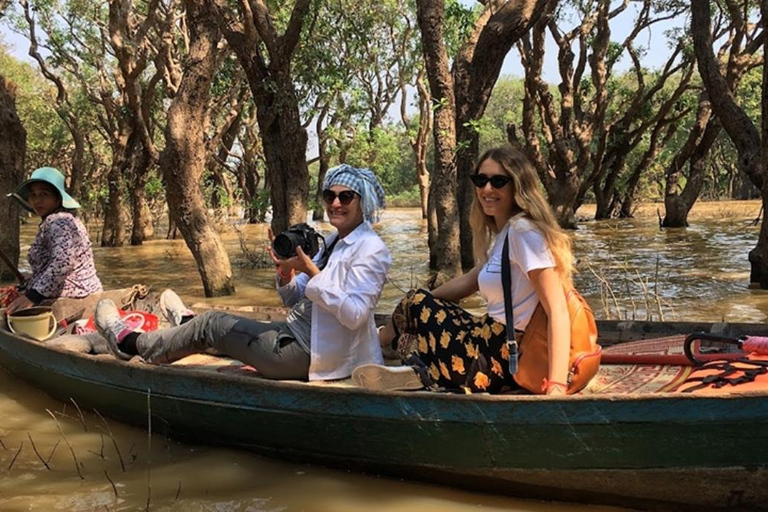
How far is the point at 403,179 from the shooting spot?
190 ft

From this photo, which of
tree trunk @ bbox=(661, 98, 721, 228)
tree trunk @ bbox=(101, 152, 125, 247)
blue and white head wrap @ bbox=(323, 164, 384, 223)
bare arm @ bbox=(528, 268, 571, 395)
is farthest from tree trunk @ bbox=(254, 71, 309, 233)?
tree trunk @ bbox=(661, 98, 721, 228)

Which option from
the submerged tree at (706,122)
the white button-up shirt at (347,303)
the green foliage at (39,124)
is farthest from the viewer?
the green foliage at (39,124)

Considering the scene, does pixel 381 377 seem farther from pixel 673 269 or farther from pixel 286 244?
pixel 673 269

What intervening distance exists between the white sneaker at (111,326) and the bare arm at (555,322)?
2.80 metres

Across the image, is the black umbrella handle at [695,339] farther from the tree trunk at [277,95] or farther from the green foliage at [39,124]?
the green foliage at [39,124]

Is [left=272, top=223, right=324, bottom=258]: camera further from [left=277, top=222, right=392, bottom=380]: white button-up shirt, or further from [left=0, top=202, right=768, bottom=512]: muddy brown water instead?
[left=0, top=202, right=768, bottom=512]: muddy brown water

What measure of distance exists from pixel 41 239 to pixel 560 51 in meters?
14.9

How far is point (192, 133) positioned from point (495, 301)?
231 inches

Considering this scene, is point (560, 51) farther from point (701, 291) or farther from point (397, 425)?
point (397, 425)

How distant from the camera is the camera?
3.78 m

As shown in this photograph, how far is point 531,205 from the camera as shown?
338cm

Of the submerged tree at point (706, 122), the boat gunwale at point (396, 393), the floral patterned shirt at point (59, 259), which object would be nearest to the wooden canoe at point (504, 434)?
the boat gunwale at point (396, 393)

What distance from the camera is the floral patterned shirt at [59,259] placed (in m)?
5.63

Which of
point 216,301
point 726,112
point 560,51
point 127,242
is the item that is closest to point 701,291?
point 726,112
